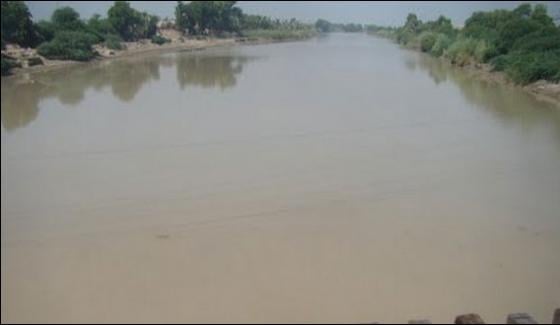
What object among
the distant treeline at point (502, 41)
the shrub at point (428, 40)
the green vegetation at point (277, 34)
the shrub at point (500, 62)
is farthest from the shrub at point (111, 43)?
the green vegetation at point (277, 34)

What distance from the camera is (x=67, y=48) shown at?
8.23 metres

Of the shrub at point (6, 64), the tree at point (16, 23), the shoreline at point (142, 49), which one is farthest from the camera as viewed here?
the shoreline at point (142, 49)

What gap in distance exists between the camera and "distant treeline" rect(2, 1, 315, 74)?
13.5 feet

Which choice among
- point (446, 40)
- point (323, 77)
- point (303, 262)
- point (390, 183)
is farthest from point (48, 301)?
point (446, 40)

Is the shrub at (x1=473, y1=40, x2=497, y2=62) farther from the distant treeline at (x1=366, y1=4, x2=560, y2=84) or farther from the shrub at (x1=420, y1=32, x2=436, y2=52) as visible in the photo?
the shrub at (x1=420, y1=32, x2=436, y2=52)

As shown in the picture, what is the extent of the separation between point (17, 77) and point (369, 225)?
3.24 meters

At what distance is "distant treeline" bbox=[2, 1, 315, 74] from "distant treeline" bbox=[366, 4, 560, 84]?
23.7 feet

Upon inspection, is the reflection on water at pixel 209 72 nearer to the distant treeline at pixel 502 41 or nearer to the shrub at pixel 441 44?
the distant treeline at pixel 502 41

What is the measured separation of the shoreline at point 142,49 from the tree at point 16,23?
25 centimetres

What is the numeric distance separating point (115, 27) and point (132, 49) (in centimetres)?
107

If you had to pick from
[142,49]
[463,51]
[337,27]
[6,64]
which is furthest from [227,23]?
[6,64]

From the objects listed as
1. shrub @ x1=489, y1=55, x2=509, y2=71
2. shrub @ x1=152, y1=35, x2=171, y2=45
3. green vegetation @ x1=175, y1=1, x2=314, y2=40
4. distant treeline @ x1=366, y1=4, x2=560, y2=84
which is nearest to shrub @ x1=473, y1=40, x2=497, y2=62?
distant treeline @ x1=366, y1=4, x2=560, y2=84

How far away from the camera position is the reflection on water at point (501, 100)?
10422 millimetres

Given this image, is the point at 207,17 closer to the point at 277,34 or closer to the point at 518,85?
the point at 277,34
